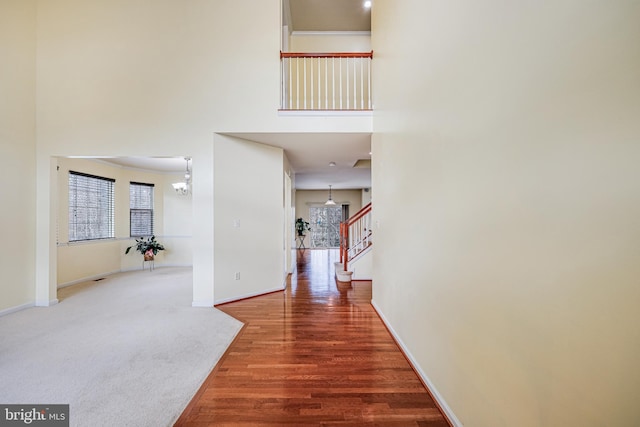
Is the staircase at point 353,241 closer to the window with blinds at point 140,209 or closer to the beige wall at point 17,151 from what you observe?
the beige wall at point 17,151

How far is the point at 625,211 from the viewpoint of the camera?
731mm

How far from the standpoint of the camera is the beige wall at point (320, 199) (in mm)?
11828

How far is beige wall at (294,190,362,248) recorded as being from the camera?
466 inches

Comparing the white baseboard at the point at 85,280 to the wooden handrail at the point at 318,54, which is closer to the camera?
the wooden handrail at the point at 318,54

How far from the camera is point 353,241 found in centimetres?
600

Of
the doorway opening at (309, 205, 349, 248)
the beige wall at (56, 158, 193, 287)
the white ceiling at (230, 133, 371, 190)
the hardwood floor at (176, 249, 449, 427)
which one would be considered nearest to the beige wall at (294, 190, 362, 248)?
the doorway opening at (309, 205, 349, 248)

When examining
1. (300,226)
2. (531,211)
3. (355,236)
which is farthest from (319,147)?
(300,226)

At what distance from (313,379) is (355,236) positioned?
3.94 metres

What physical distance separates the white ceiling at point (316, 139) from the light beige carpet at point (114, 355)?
268 cm

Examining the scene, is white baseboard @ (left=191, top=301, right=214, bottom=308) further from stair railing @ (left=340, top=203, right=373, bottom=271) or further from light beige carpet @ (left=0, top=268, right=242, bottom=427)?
stair railing @ (left=340, top=203, right=373, bottom=271)

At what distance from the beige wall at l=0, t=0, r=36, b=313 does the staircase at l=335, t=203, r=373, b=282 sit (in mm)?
4911

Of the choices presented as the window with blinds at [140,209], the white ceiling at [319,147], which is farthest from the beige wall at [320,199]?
the window with blinds at [140,209]
